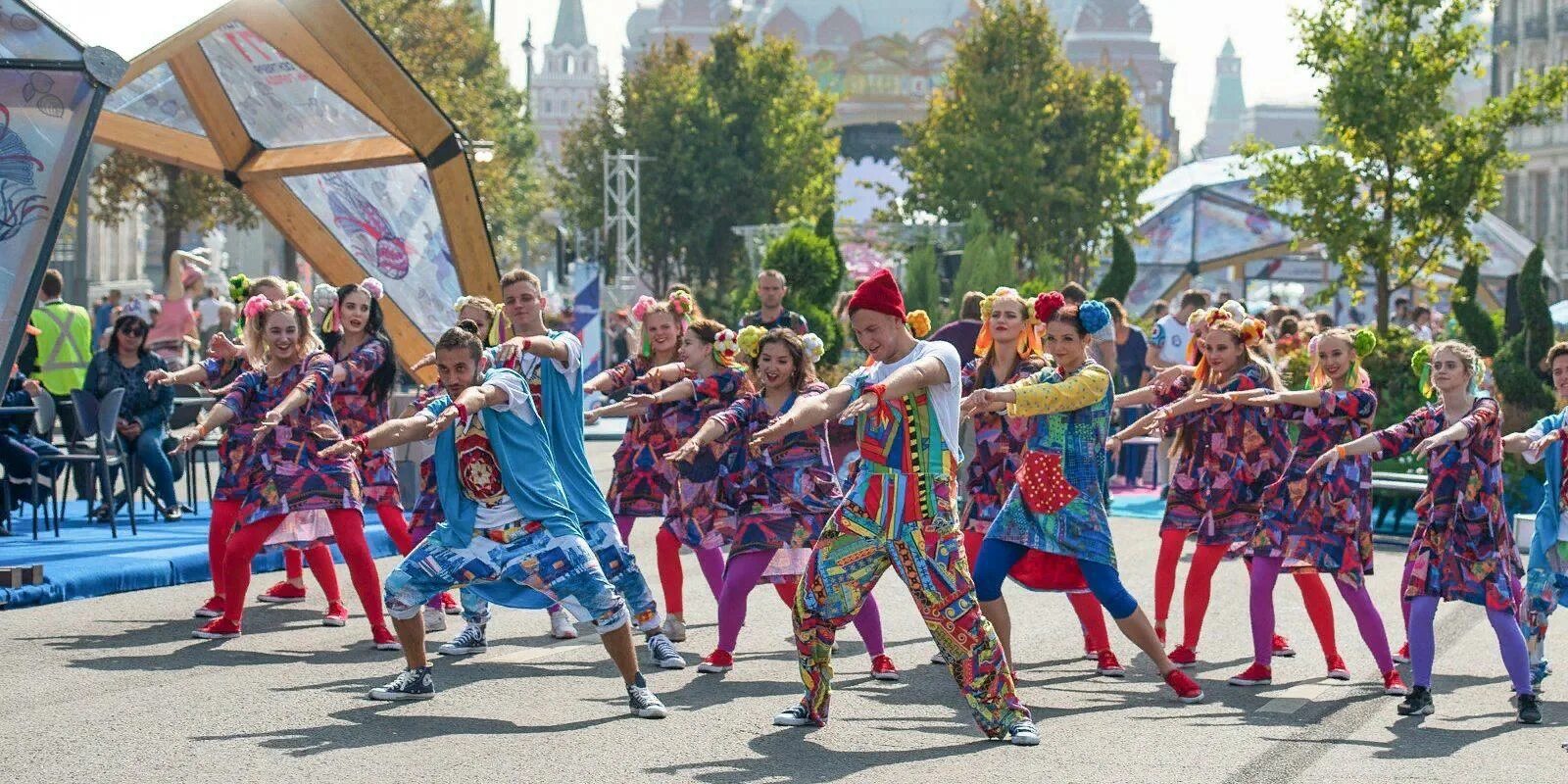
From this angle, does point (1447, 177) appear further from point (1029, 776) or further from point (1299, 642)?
point (1029, 776)

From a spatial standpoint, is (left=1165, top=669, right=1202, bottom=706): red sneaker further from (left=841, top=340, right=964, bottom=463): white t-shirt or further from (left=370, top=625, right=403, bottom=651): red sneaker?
(left=370, top=625, right=403, bottom=651): red sneaker

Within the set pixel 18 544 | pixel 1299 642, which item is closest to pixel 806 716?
pixel 1299 642

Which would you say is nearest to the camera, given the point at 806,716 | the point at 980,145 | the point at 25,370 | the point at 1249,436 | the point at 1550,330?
the point at 806,716

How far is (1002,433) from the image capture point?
378 inches

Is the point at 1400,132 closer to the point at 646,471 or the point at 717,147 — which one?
the point at 646,471

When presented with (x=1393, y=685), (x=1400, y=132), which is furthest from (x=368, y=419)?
(x=1400, y=132)

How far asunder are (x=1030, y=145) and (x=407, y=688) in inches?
1531

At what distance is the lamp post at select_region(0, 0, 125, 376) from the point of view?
451 inches

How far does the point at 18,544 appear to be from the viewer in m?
13.0

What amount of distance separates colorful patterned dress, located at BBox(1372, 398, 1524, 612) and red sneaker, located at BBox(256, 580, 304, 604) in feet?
17.7

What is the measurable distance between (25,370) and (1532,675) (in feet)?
34.7

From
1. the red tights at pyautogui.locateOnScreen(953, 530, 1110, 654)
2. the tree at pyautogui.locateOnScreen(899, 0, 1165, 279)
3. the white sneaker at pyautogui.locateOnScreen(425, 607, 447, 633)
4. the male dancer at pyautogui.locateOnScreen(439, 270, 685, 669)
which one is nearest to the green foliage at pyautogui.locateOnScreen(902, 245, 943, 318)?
the tree at pyautogui.locateOnScreen(899, 0, 1165, 279)

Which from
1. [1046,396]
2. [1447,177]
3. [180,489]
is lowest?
[180,489]

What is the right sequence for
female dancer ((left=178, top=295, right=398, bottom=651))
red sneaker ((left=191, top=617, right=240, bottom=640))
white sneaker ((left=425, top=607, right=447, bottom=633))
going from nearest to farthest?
female dancer ((left=178, top=295, right=398, bottom=651)) → red sneaker ((left=191, top=617, right=240, bottom=640)) → white sneaker ((left=425, top=607, right=447, bottom=633))
